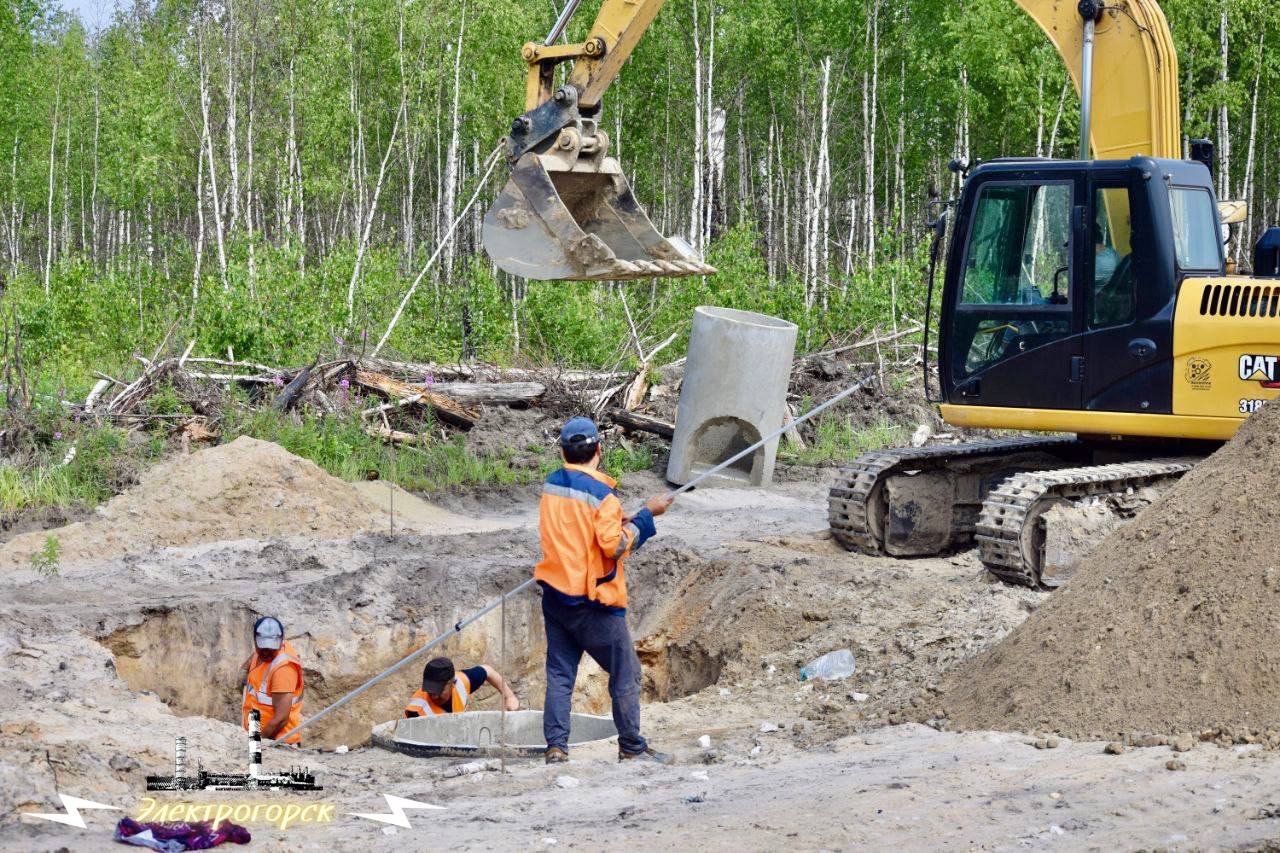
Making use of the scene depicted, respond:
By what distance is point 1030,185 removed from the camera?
9.46 metres

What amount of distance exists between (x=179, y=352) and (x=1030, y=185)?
988 cm

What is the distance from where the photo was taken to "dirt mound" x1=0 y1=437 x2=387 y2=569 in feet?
35.7

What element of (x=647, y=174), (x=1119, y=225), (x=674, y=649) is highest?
(x=647, y=174)

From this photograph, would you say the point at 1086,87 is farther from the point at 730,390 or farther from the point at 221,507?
the point at 221,507

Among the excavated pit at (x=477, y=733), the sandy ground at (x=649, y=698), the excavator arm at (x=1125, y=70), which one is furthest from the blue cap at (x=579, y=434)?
the excavator arm at (x=1125, y=70)

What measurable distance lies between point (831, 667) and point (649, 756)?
1738 mm

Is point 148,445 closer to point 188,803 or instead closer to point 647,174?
point 188,803

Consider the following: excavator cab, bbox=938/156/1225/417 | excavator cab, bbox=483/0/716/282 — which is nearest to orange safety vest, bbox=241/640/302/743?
excavator cab, bbox=483/0/716/282

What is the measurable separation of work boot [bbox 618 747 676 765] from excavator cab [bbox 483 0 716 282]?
3.26 m

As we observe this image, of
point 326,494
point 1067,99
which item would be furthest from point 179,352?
point 1067,99

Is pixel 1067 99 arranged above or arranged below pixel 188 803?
above

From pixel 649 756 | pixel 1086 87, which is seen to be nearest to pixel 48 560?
pixel 649 756

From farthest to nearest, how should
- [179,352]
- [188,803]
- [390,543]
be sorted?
[179,352], [390,543], [188,803]

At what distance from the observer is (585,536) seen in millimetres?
6699
